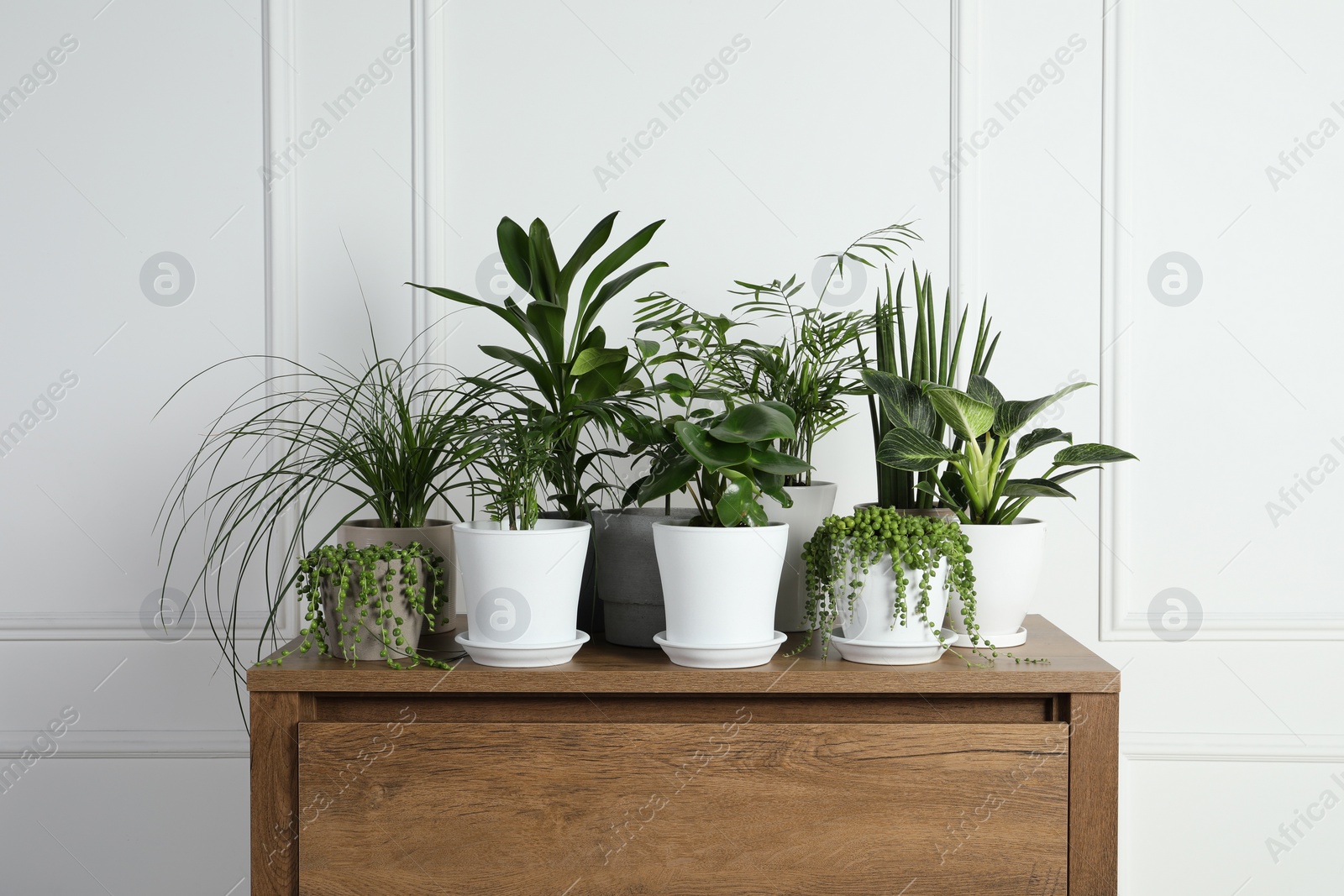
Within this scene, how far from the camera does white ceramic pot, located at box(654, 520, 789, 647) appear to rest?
1.08 meters

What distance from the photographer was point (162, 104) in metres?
1.65

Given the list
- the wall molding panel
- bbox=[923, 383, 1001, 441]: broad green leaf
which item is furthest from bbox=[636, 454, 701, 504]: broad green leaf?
the wall molding panel

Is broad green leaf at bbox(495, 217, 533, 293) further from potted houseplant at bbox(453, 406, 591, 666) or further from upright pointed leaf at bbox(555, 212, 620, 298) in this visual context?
potted houseplant at bbox(453, 406, 591, 666)

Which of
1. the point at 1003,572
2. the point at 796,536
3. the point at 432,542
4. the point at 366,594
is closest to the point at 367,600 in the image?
the point at 366,594

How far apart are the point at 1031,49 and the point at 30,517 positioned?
6.68ft

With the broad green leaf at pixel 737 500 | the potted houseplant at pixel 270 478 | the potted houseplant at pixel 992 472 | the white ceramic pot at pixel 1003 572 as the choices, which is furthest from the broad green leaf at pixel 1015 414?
the potted houseplant at pixel 270 478

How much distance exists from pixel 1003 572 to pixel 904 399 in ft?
0.86

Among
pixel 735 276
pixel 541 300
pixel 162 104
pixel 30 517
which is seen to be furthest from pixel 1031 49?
pixel 30 517

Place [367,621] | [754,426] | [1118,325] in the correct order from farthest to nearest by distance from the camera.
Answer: [1118,325]
[367,621]
[754,426]

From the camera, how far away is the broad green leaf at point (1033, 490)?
1.17m

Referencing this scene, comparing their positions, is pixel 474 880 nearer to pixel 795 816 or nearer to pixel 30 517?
pixel 795 816

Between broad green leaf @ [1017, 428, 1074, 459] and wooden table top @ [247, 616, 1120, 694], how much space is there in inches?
10.7

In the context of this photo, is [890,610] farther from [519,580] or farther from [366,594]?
[366,594]

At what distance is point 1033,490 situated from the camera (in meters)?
1.17
